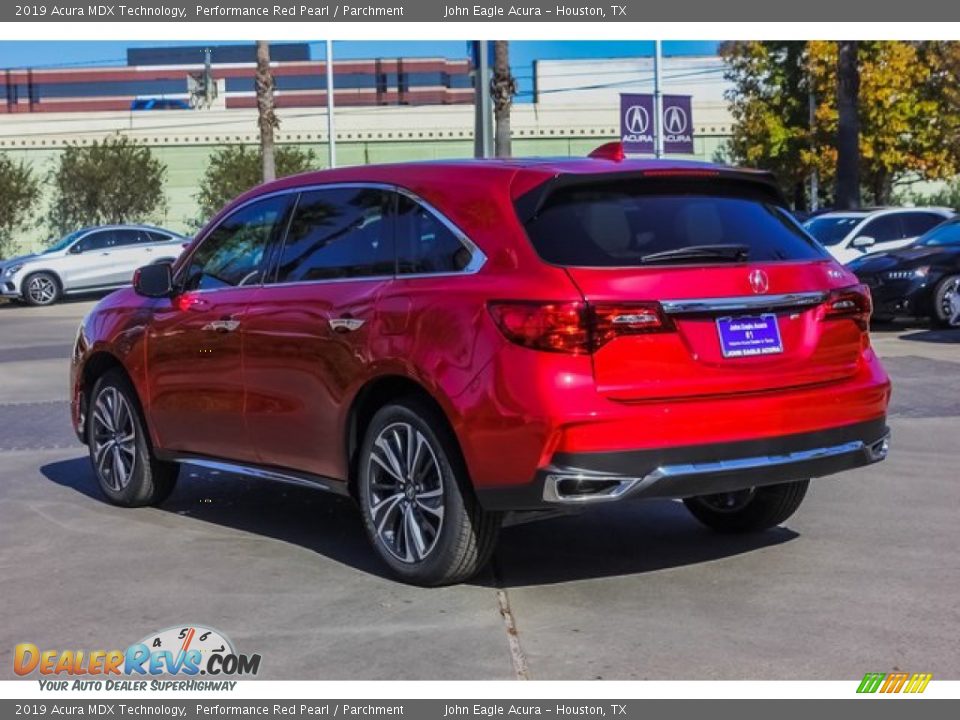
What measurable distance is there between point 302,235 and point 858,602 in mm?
3036

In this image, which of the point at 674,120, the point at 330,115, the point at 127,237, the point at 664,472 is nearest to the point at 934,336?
the point at 674,120

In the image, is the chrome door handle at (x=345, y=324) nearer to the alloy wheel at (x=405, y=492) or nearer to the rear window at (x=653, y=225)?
the alloy wheel at (x=405, y=492)

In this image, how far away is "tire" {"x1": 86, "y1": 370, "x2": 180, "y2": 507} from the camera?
7.99 m

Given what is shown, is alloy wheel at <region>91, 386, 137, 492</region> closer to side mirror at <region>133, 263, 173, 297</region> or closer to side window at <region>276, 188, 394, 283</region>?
side mirror at <region>133, 263, 173, 297</region>

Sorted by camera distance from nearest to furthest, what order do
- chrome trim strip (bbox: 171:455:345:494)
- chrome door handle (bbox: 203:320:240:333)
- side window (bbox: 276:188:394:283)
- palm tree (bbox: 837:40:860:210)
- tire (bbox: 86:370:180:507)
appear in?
side window (bbox: 276:188:394:283), chrome trim strip (bbox: 171:455:345:494), chrome door handle (bbox: 203:320:240:333), tire (bbox: 86:370:180:507), palm tree (bbox: 837:40:860:210)

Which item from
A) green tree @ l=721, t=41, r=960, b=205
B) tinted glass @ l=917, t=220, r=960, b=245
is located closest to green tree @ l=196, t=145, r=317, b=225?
green tree @ l=721, t=41, r=960, b=205

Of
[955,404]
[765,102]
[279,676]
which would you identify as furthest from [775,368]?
[765,102]

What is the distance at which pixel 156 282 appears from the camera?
766 cm

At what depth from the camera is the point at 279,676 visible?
16.2 feet

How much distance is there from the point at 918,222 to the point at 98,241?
1732 cm

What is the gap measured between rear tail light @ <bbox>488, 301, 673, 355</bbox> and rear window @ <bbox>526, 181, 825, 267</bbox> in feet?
0.75

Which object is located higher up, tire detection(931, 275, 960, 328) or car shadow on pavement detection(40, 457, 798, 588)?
tire detection(931, 275, 960, 328)

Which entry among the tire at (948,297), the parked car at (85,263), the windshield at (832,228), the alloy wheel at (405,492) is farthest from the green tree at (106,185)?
the alloy wheel at (405,492)

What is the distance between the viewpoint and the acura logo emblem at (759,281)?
18.9ft
